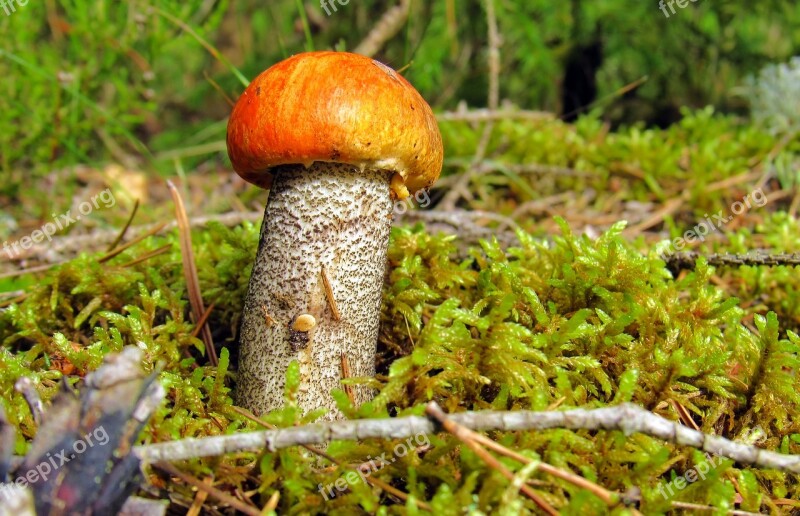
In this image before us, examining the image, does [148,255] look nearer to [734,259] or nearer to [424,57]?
[734,259]

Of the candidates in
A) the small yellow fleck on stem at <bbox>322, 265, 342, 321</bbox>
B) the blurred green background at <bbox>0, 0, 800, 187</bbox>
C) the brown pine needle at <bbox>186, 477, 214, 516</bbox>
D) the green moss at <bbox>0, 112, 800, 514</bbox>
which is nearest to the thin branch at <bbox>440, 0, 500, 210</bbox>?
the blurred green background at <bbox>0, 0, 800, 187</bbox>

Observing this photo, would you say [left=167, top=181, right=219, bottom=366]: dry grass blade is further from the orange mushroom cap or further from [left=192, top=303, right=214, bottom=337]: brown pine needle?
the orange mushroom cap

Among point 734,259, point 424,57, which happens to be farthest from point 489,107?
point 734,259

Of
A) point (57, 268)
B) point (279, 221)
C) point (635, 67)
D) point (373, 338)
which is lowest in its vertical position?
point (373, 338)

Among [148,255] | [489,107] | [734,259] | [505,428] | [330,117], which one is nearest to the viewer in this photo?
[505,428]

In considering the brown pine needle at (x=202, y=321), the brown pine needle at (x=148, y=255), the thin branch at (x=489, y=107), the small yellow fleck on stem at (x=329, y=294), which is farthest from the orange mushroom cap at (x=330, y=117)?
the thin branch at (x=489, y=107)

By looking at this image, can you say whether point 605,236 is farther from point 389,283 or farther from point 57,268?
point 57,268

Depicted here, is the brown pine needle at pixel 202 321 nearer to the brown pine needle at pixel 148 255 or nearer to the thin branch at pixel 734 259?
the brown pine needle at pixel 148 255

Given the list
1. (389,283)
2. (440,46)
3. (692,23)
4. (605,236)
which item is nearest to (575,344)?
(605,236)
